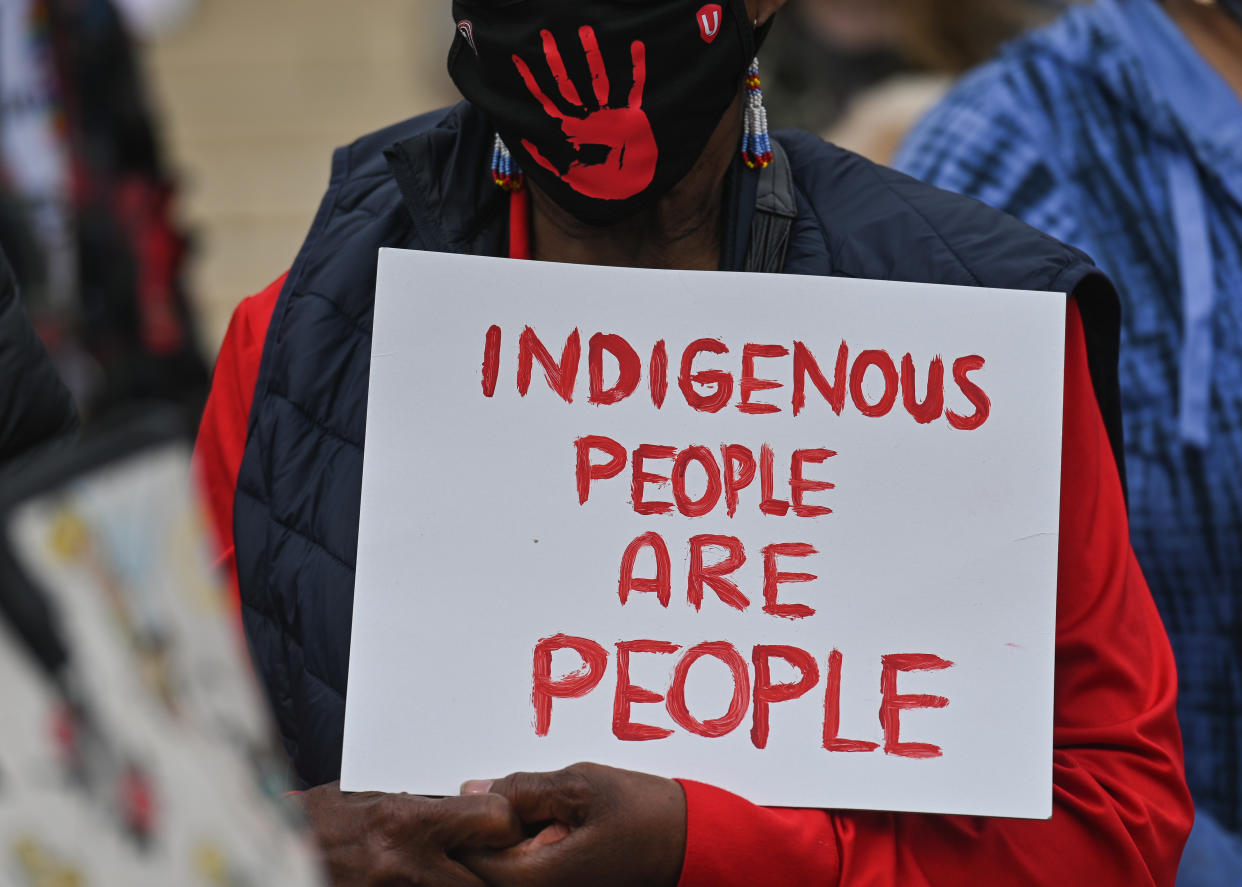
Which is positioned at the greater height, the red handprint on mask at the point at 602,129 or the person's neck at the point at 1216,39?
the person's neck at the point at 1216,39

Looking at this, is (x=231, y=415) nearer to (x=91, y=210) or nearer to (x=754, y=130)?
(x=754, y=130)

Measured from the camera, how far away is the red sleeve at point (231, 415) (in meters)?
1.55

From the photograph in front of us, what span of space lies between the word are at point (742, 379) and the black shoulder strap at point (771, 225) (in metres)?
0.14

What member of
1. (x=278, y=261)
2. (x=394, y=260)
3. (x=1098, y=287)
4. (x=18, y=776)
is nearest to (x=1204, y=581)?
(x=1098, y=287)

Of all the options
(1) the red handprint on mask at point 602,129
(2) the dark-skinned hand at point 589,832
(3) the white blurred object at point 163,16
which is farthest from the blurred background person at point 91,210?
(3) the white blurred object at point 163,16

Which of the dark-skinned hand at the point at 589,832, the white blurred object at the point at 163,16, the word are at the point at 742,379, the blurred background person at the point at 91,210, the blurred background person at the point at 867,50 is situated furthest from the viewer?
the white blurred object at the point at 163,16

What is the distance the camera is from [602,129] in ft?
4.79

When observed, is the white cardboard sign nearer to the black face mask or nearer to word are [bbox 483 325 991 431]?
word are [bbox 483 325 991 431]

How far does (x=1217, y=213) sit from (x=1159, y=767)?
0.89 m

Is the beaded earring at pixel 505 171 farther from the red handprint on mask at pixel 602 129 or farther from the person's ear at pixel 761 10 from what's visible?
the person's ear at pixel 761 10

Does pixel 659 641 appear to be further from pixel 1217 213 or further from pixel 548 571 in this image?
pixel 1217 213

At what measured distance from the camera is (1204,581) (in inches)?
76.2

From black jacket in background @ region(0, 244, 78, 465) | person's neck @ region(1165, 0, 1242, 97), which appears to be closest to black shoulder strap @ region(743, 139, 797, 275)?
black jacket in background @ region(0, 244, 78, 465)

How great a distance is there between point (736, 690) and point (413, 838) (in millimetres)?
302
